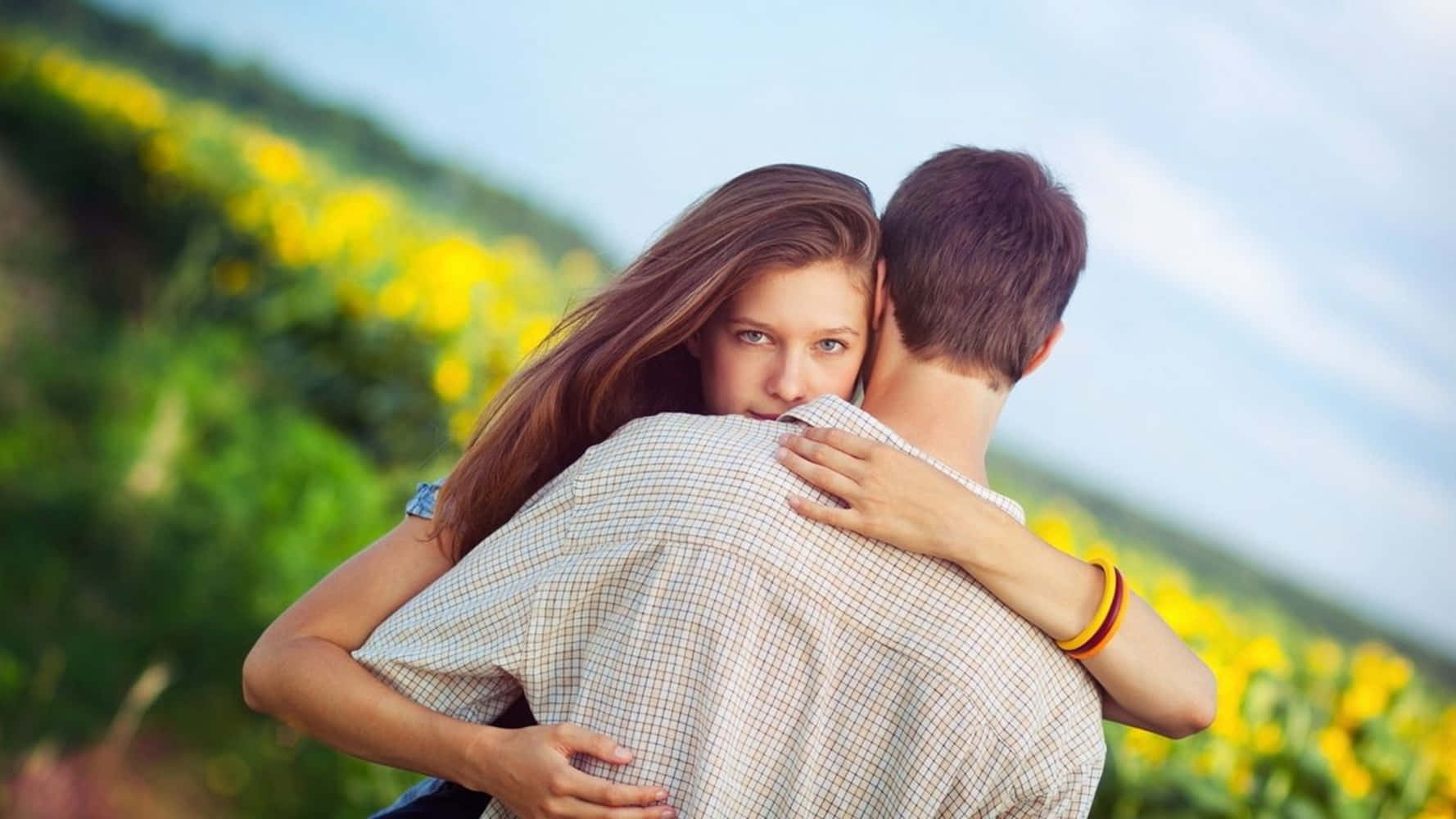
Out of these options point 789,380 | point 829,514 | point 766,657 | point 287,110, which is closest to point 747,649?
point 766,657

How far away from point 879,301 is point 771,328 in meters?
0.16

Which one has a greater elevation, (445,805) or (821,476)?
(821,476)

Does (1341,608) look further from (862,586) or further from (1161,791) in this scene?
(862,586)

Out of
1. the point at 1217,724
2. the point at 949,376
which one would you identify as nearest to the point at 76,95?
the point at 1217,724

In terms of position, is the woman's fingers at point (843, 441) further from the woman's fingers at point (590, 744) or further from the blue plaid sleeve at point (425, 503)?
the blue plaid sleeve at point (425, 503)

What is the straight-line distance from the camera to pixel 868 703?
1.81 m

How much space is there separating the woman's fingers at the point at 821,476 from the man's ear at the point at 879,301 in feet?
1.24

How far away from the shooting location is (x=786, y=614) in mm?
1804

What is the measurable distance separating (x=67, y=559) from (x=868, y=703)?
13.5 feet

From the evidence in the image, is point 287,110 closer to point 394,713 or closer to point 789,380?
point 789,380

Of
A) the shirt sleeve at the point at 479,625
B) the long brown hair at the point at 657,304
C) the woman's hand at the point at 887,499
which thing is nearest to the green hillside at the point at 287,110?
the long brown hair at the point at 657,304

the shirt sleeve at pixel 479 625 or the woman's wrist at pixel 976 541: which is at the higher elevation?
the woman's wrist at pixel 976 541

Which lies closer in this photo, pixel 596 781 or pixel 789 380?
pixel 596 781

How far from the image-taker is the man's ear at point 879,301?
86.3 inches
